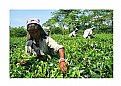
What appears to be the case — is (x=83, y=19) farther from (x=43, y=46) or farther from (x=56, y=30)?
(x=43, y=46)

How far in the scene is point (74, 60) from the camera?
235cm

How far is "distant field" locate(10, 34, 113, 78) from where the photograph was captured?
2320mm

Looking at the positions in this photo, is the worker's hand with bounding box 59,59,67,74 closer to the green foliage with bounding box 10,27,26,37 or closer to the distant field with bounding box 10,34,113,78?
the distant field with bounding box 10,34,113,78

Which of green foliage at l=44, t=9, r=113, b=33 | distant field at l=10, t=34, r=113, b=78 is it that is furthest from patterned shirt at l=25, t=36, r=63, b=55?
green foliage at l=44, t=9, r=113, b=33

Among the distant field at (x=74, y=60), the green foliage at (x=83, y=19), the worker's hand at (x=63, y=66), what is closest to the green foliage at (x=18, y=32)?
the distant field at (x=74, y=60)

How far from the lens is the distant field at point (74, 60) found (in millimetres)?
2320

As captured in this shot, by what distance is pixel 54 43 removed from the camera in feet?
7.84

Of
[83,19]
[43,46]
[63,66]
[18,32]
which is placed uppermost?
[83,19]

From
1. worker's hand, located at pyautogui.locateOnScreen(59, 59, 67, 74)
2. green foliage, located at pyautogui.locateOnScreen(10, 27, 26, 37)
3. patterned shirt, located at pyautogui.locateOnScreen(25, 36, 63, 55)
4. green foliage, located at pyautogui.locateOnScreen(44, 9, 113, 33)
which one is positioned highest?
green foliage, located at pyautogui.locateOnScreen(44, 9, 113, 33)

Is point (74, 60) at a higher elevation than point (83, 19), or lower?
lower

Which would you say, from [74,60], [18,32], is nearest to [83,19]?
[74,60]

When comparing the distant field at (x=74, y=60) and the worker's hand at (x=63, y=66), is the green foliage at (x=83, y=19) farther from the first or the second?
the worker's hand at (x=63, y=66)
